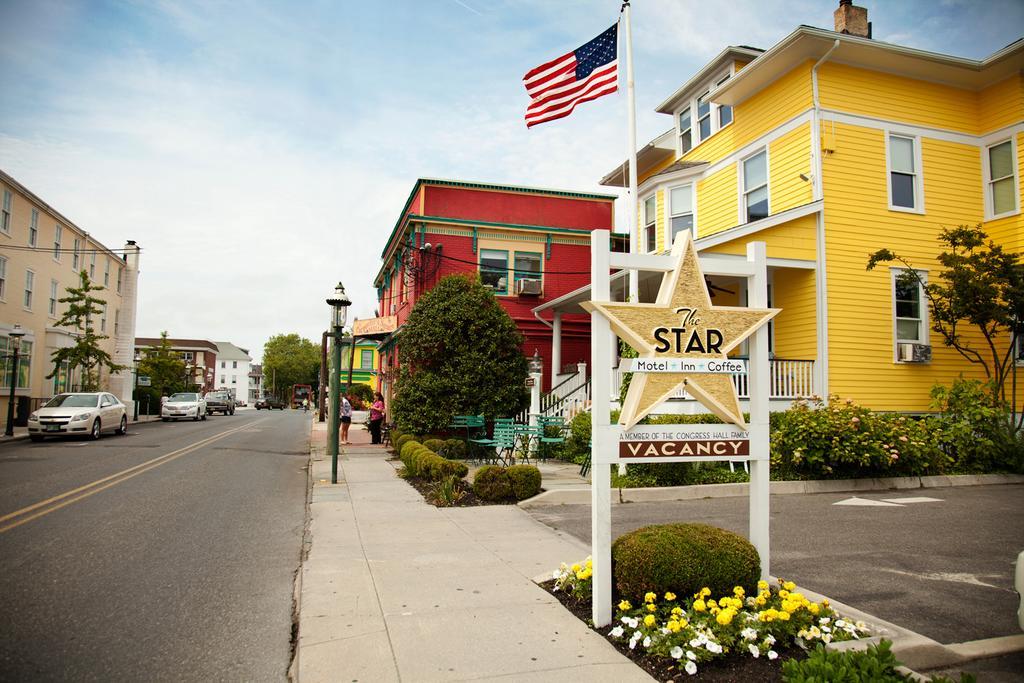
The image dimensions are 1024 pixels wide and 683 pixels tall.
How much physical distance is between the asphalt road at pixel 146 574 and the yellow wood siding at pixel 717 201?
511 inches

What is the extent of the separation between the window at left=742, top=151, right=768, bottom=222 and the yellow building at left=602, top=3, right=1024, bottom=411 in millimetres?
56

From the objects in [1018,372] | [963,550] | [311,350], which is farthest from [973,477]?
[311,350]

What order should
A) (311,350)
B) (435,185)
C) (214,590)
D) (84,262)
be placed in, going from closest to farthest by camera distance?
(214,590) → (435,185) → (84,262) → (311,350)

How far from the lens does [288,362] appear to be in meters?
113

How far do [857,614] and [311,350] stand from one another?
401 feet

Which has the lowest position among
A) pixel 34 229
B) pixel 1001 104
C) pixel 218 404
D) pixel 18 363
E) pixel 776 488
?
pixel 776 488

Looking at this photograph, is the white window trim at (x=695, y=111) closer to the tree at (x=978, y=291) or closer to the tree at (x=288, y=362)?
the tree at (x=978, y=291)

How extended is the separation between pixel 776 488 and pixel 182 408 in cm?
3607

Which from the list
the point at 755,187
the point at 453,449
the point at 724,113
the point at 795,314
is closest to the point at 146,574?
the point at 453,449

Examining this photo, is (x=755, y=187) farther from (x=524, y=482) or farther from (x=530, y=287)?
(x=524, y=482)

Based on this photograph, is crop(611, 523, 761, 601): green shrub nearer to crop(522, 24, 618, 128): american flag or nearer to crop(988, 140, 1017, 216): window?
crop(522, 24, 618, 128): american flag

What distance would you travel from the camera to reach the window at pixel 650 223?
20.3 meters

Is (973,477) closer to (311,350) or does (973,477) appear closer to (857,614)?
(857,614)

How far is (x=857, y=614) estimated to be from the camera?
462cm
